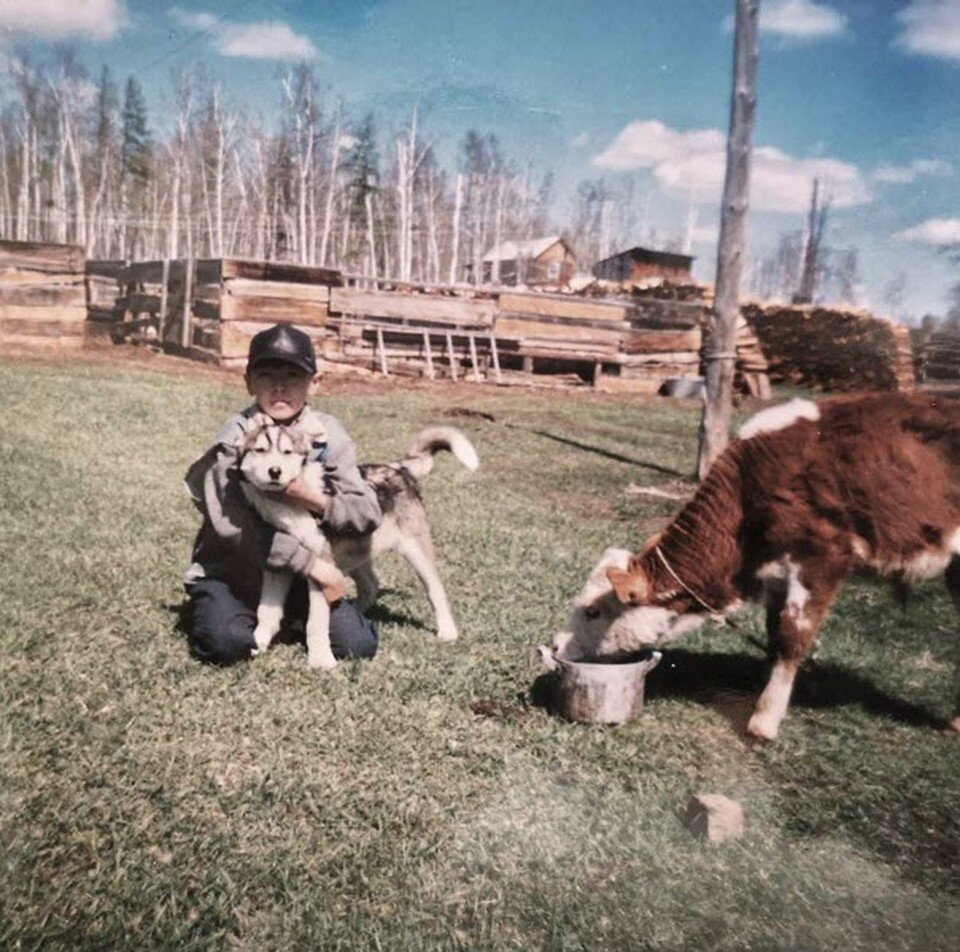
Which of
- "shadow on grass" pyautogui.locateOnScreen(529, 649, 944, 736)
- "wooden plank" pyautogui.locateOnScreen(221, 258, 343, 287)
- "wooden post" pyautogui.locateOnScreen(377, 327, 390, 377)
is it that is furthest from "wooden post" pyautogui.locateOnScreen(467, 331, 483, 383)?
"shadow on grass" pyautogui.locateOnScreen(529, 649, 944, 736)

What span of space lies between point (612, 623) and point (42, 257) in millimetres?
19578

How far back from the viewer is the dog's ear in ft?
14.7

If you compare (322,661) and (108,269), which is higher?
(108,269)

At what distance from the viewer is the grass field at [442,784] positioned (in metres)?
2.96

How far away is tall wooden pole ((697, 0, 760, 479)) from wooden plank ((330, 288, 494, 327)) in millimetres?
13124

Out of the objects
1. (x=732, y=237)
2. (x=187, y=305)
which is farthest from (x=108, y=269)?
(x=732, y=237)

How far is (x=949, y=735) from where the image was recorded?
185 inches

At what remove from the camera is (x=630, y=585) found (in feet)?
14.9

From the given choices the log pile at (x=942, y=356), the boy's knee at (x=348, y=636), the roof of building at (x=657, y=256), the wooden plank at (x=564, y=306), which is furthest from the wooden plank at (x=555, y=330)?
the roof of building at (x=657, y=256)

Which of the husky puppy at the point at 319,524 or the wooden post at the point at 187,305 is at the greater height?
the wooden post at the point at 187,305

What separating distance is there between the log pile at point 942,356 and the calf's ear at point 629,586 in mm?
14207

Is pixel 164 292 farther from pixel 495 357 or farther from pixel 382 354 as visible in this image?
pixel 495 357

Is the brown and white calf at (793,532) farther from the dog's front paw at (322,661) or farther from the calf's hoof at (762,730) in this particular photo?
the dog's front paw at (322,661)

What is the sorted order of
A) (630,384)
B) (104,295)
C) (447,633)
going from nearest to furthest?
(447,633)
(630,384)
(104,295)
